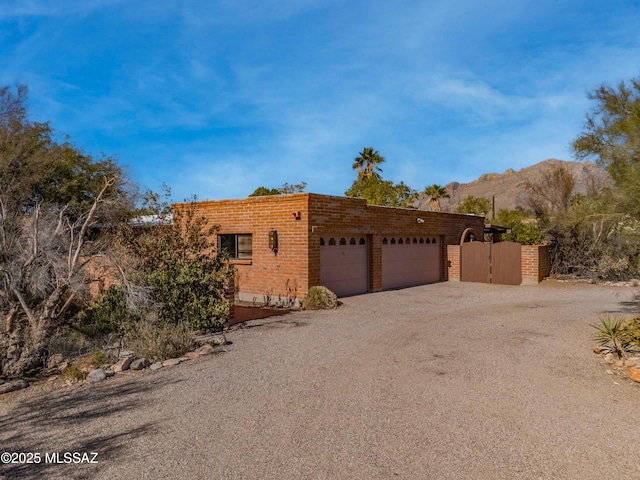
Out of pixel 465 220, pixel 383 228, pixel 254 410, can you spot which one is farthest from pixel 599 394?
pixel 465 220

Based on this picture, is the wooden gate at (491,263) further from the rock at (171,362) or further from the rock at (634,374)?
the rock at (171,362)

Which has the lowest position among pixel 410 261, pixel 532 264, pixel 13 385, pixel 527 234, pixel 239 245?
pixel 13 385

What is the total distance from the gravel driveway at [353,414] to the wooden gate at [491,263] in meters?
10.8

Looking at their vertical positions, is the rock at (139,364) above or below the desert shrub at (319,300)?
below

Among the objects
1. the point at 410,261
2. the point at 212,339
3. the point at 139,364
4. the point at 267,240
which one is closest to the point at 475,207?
the point at 410,261

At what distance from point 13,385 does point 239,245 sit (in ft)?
33.5

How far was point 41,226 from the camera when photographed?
1153cm

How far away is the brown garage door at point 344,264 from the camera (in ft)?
51.0

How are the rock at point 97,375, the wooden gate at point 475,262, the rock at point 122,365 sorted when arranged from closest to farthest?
1. the rock at point 97,375
2. the rock at point 122,365
3. the wooden gate at point 475,262

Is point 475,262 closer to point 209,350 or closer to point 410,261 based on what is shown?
point 410,261

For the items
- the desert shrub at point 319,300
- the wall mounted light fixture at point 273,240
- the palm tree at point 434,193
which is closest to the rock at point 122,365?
the desert shrub at point 319,300

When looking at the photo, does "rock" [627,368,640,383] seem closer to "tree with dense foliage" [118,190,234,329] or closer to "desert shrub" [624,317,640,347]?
"desert shrub" [624,317,640,347]

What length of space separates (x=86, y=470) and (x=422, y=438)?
129 inches

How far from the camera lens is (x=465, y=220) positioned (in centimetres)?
2364
